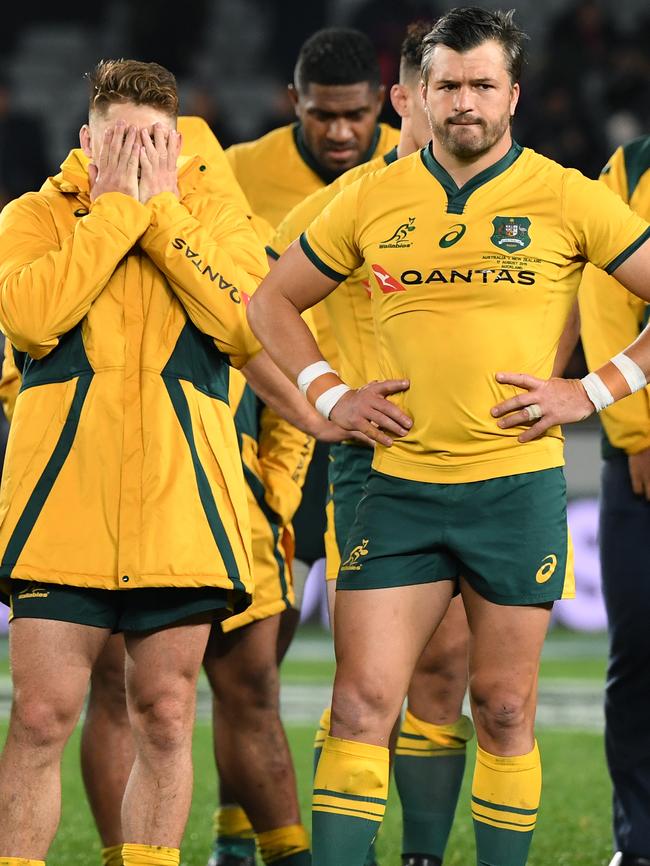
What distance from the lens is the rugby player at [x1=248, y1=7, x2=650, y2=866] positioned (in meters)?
3.57

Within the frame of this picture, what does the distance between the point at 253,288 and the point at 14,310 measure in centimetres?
63

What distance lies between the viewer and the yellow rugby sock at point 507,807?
12.1 feet

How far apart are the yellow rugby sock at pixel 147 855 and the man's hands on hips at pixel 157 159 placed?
152cm

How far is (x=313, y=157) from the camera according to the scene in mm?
5723

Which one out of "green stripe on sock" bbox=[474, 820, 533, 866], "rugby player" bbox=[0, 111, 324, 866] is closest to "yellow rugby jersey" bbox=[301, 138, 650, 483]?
"rugby player" bbox=[0, 111, 324, 866]

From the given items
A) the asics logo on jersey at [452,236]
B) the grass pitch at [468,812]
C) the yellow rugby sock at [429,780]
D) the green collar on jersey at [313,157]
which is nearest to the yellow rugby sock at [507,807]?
the yellow rugby sock at [429,780]

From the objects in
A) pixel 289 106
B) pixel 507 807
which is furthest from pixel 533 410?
pixel 289 106

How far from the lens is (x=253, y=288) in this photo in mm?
3840

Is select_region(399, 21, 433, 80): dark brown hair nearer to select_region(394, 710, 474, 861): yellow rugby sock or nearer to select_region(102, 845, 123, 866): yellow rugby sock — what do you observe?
select_region(394, 710, 474, 861): yellow rugby sock

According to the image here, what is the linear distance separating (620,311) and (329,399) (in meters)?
1.28

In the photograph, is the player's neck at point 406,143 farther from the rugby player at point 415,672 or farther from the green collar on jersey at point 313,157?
the green collar on jersey at point 313,157

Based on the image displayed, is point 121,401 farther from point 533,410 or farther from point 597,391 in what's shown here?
point 597,391

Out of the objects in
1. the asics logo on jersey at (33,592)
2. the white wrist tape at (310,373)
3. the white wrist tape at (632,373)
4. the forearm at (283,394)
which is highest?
the white wrist tape at (632,373)

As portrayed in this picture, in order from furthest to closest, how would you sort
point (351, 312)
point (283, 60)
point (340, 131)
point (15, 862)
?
point (283, 60) < point (340, 131) < point (351, 312) < point (15, 862)
